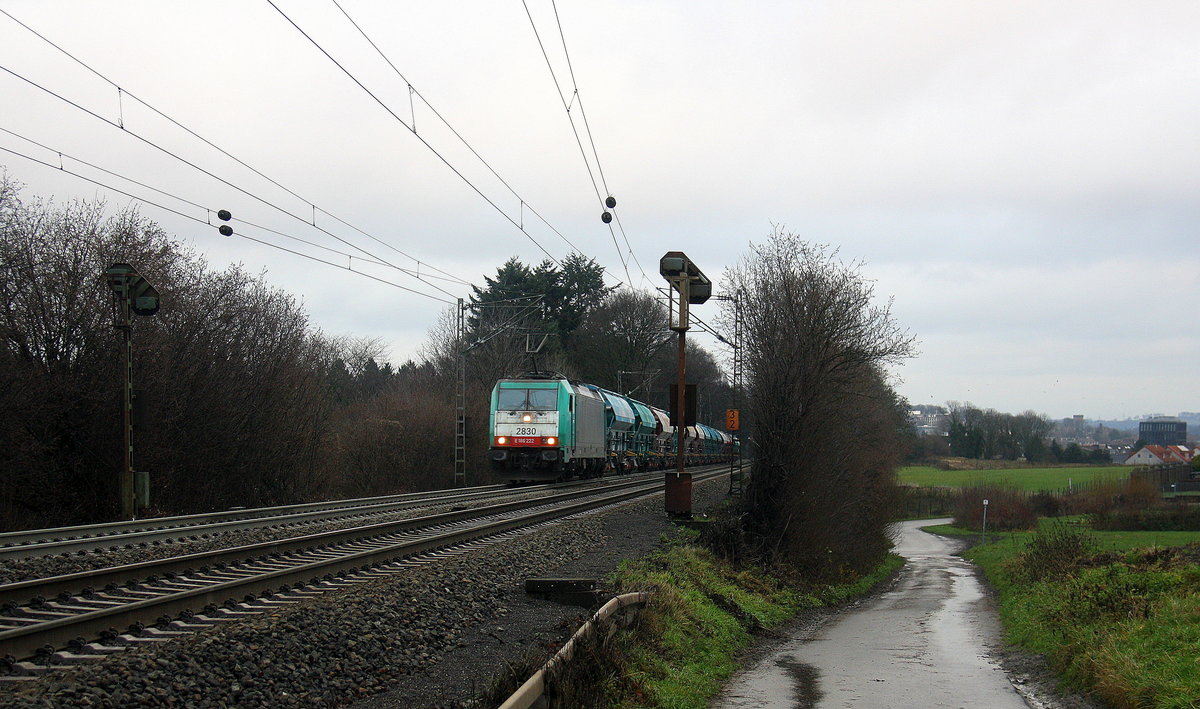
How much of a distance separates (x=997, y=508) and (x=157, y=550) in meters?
59.4

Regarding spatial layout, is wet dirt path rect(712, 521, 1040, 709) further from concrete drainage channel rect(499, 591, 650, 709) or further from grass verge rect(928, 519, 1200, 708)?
concrete drainage channel rect(499, 591, 650, 709)

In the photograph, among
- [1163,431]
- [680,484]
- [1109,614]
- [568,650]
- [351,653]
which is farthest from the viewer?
[1163,431]

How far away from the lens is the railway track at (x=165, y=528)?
1160cm

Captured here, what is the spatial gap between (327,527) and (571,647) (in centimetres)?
899

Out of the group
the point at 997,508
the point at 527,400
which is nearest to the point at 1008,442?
the point at 997,508

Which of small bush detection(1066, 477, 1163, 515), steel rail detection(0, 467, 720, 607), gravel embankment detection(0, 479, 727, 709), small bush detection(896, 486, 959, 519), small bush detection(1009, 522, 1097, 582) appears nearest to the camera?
gravel embankment detection(0, 479, 727, 709)

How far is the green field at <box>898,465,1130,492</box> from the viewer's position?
223ft

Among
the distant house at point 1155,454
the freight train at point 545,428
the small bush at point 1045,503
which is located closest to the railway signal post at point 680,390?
the freight train at point 545,428

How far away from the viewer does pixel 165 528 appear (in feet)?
47.5

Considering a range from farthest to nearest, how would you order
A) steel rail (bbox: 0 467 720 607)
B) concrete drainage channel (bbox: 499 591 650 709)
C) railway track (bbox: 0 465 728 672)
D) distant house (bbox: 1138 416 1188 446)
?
distant house (bbox: 1138 416 1188 446), steel rail (bbox: 0 467 720 607), railway track (bbox: 0 465 728 672), concrete drainage channel (bbox: 499 591 650 709)

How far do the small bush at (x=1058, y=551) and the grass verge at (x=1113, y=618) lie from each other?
0.03 metres

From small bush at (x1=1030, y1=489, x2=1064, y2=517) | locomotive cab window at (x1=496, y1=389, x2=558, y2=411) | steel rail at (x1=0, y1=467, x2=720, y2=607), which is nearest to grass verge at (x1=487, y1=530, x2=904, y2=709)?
steel rail at (x1=0, y1=467, x2=720, y2=607)

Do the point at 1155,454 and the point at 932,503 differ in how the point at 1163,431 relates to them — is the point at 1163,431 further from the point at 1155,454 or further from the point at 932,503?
the point at 932,503

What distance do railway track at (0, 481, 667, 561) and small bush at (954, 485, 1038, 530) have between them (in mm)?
49043
